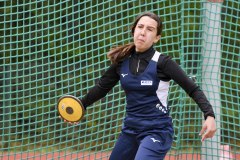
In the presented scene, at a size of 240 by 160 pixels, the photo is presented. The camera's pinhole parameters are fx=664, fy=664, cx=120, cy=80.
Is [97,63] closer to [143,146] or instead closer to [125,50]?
[125,50]

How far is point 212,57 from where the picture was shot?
7.23 meters

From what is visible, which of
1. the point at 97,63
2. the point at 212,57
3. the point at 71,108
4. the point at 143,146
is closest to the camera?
the point at 143,146

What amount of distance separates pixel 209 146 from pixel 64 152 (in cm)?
169

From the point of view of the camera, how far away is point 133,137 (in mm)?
5289

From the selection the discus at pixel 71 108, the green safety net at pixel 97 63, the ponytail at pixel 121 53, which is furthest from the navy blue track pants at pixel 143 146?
the green safety net at pixel 97 63

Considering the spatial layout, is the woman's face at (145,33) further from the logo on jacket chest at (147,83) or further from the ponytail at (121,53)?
the logo on jacket chest at (147,83)

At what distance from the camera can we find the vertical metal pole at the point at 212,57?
282 inches

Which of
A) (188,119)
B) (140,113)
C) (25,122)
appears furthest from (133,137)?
(25,122)

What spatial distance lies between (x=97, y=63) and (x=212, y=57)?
128cm

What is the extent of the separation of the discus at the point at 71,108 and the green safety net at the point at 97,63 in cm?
183

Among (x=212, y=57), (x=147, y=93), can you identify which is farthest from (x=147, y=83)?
(x=212, y=57)

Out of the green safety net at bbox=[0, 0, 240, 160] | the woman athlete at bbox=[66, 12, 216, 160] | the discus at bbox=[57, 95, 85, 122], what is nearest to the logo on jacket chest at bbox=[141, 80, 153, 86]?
the woman athlete at bbox=[66, 12, 216, 160]

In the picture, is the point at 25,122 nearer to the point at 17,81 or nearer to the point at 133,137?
the point at 17,81

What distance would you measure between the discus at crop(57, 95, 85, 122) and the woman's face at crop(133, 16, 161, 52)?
0.70 m
